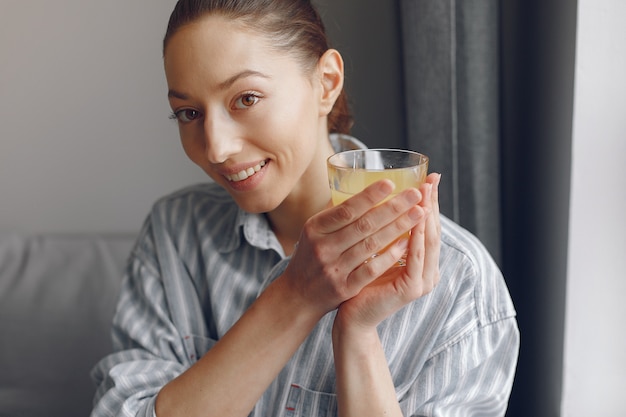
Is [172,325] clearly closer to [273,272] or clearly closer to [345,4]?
[273,272]

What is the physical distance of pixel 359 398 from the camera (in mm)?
1171

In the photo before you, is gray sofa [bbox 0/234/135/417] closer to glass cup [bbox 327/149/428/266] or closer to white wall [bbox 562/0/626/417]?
glass cup [bbox 327/149/428/266]

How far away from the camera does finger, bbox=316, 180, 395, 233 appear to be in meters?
0.96

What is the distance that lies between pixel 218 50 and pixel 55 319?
3.44 ft

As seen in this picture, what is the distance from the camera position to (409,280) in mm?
1062

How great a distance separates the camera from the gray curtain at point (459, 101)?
4.92ft

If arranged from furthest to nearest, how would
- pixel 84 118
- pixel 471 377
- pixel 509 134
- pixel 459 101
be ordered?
pixel 84 118, pixel 509 134, pixel 459 101, pixel 471 377

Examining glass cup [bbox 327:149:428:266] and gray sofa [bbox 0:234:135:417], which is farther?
gray sofa [bbox 0:234:135:417]

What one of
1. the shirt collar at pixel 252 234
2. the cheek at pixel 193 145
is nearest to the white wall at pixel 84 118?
the shirt collar at pixel 252 234

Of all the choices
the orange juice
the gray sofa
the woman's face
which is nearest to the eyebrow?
the woman's face

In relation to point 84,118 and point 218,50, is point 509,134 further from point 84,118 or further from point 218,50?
point 84,118

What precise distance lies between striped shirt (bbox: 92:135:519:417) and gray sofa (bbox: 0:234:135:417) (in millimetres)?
407

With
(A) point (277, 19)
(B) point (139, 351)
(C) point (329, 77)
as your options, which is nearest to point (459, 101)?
(C) point (329, 77)

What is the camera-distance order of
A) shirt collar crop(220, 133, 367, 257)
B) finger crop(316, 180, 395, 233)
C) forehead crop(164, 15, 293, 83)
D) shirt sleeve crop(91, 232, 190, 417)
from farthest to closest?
shirt collar crop(220, 133, 367, 257)
shirt sleeve crop(91, 232, 190, 417)
forehead crop(164, 15, 293, 83)
finger crop(316, 180, 395, 233)
